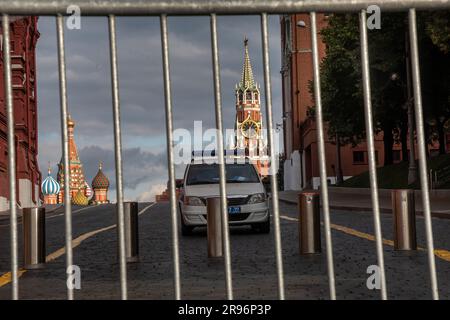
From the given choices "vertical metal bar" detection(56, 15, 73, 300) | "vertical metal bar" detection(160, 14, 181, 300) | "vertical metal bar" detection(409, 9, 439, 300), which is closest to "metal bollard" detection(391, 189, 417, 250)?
"vertical metal bar" detection(409, 9, 439, 300)

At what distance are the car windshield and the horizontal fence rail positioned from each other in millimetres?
9674

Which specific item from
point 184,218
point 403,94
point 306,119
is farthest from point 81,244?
point 306,119

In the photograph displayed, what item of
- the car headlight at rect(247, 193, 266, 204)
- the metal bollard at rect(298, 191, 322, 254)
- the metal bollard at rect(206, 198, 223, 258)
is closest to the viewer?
the metal bollard at rect(206, 198, 223, 258)

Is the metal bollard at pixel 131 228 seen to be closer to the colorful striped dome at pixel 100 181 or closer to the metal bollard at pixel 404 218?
the metal bollard at pixel 404 218

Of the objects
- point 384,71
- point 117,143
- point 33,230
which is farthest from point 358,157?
point 117,143

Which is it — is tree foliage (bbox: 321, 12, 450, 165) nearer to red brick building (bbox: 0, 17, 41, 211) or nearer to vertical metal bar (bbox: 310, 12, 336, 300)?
vertical metal bar (bbox: 310, 12, 336, 300)

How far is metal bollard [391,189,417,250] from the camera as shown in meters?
7.31

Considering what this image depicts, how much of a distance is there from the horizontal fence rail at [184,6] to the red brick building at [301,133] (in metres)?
57.5

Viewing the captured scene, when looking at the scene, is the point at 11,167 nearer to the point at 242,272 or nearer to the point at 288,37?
the point at 242,272

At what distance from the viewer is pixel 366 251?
9188mm

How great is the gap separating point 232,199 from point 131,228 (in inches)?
201

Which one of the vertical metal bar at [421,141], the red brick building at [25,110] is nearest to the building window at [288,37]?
the red brick building at [25,110]

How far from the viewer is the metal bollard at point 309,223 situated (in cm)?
835

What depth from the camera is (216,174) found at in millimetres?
13531
